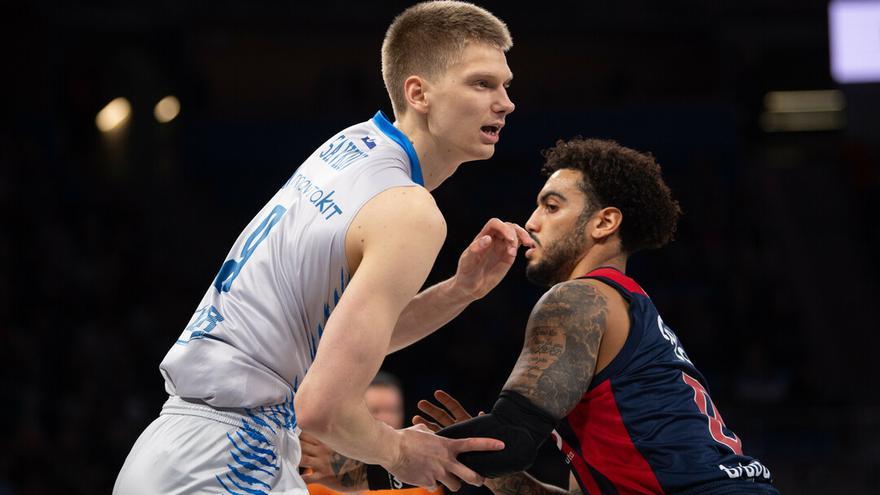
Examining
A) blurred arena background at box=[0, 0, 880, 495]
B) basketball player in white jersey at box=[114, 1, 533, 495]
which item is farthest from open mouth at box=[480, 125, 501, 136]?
blurred arena background at box=[0, 0, 880, 495]

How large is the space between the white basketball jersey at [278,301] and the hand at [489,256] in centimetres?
39

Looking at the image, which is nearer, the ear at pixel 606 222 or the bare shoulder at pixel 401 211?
the bare shoulder at pixel 401 211

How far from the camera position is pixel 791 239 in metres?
16.0

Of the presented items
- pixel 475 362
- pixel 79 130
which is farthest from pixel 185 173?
pixel 475 362

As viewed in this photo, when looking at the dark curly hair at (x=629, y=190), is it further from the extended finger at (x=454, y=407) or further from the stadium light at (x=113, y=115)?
the stadium light at (x=113, y=115)

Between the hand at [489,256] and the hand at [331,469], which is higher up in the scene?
the hand at [489,256]

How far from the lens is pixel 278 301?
119 inches

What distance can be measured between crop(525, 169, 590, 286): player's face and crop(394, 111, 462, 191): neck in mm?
→ 724

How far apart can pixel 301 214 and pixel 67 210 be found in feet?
34.3

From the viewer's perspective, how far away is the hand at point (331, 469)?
4.46m

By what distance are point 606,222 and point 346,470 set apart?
1.59 m

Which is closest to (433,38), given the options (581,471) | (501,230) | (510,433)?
(501,230)

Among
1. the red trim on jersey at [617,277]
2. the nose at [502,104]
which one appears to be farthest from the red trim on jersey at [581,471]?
the nose at [502,104]

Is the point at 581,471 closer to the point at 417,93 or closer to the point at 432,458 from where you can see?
the point at 432,458
